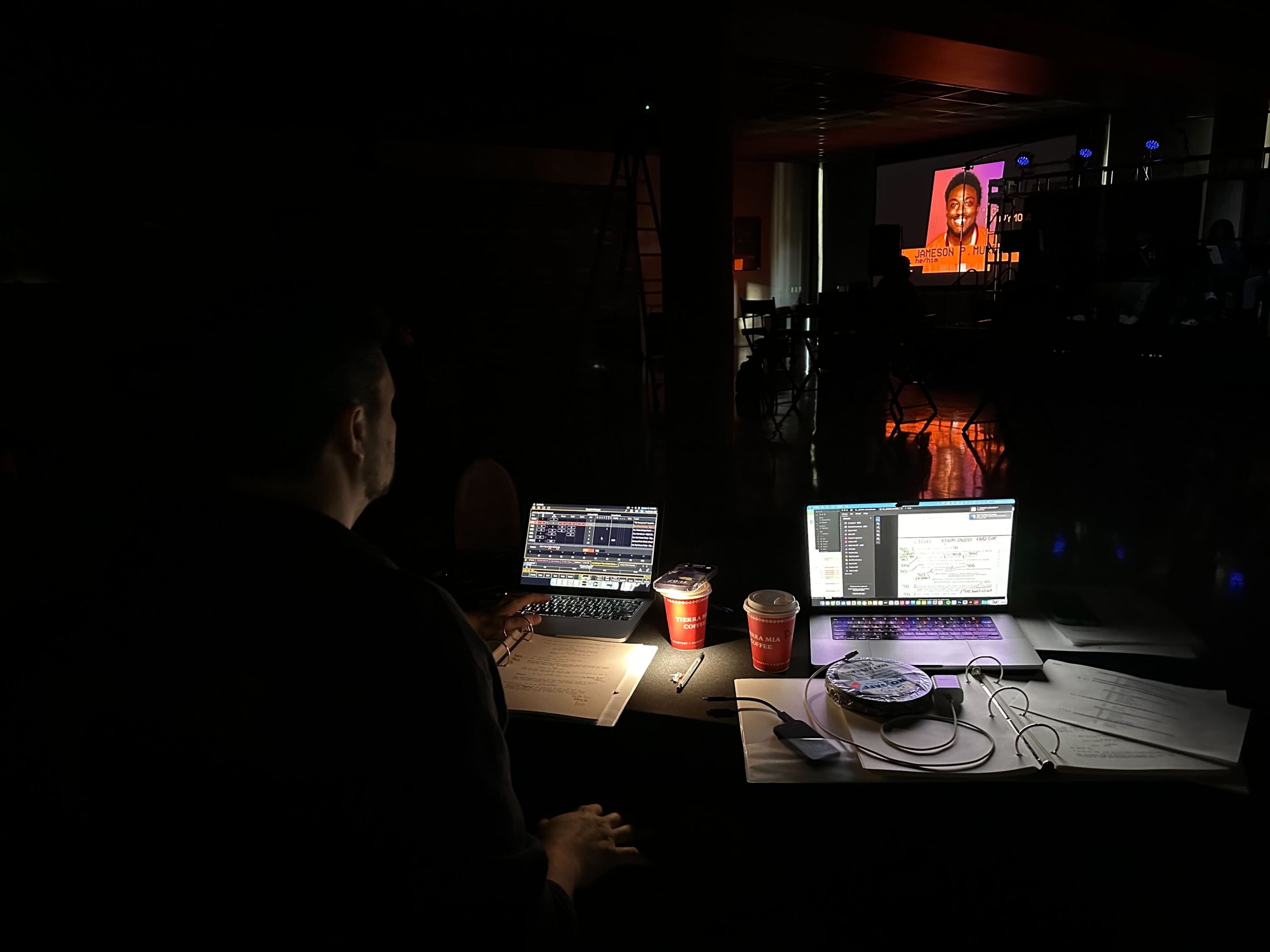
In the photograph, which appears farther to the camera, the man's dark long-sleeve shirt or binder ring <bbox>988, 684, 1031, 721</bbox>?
binder ring <bbox>988, 684, 1031, 721</bbox>

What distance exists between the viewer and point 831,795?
57.1 inches

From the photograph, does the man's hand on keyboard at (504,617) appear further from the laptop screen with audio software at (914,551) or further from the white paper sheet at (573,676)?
the laptop screen with audio software at (914,551)

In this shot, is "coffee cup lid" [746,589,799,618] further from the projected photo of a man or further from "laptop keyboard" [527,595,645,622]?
the projected photo of a man

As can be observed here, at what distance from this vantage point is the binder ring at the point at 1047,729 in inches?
58.4

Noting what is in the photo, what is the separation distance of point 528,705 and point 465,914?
78 centimetres

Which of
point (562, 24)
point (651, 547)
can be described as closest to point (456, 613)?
point (651, 547)

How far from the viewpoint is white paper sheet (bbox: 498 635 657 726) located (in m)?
1.68

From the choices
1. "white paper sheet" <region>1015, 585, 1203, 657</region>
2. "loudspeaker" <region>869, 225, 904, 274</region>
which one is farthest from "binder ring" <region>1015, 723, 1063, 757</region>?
"loudspeaker" <region>869, 225, 904, 274</region>

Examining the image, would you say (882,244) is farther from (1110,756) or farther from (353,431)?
(353,431)

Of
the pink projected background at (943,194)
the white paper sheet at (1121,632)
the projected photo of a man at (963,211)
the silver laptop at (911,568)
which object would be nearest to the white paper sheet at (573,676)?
the silver laptop at (911,568)

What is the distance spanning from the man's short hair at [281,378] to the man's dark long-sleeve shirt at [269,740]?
13 centimetres

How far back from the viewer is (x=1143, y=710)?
1.59 meters

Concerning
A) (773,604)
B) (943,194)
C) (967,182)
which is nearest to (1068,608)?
(773,604)

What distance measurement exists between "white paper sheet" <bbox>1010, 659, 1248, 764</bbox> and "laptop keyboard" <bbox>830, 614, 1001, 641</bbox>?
0.19 meters
